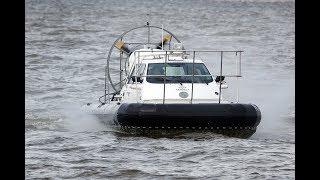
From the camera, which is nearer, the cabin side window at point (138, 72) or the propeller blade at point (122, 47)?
the cabin side window at point (138, 72)

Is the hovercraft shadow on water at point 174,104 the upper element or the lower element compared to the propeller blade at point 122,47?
lower

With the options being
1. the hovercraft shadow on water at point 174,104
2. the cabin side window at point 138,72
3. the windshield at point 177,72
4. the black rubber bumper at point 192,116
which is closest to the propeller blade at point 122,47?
the hovercraft shadow on water at point 174,104

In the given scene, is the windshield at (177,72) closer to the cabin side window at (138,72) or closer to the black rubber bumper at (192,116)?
the cabin side window at (138,72)

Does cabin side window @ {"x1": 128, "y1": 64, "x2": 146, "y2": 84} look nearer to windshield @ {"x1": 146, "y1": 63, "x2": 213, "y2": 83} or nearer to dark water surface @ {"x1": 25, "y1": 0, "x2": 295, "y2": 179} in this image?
windshield @ {"x1": 146, "y1": 63, "x2": 213, "y2": 83}

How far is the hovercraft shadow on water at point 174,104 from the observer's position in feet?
38.0

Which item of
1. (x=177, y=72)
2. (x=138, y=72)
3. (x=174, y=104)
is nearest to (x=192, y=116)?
(x=174, y=104)

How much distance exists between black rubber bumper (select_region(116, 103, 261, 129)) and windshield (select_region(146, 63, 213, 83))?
4.31 feet

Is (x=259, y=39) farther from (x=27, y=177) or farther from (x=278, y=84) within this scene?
(x=27, y=177)

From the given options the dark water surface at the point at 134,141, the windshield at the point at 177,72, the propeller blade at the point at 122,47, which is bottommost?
the dark water surface at the point at 134,141

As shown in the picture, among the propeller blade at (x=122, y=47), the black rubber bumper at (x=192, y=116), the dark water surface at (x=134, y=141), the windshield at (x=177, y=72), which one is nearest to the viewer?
the dark water surface at (x=134, y=141)

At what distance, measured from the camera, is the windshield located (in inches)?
511

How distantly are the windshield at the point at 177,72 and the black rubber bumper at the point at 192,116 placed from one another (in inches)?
51.7
